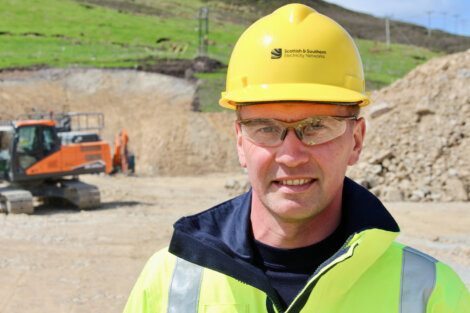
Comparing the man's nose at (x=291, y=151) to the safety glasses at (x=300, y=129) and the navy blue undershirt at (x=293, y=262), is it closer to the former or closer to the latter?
the safety glasses at (x=300, y=129)

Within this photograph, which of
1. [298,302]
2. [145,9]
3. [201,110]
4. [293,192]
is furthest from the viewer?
[145,9]

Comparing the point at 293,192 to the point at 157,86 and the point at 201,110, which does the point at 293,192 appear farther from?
the point at 157,86

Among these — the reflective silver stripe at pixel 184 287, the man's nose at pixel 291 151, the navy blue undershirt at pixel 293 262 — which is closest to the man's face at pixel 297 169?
the man's nose at pixel 291 151

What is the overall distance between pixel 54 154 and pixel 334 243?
516 inches

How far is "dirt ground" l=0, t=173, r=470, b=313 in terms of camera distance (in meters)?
8.35

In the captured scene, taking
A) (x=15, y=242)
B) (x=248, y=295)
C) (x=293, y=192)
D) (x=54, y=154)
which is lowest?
(x=15, y=242)

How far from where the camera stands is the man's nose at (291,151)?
2031mm

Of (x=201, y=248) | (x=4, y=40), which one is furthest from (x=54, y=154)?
(x=4, y=40)

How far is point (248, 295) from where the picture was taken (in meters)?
1.99

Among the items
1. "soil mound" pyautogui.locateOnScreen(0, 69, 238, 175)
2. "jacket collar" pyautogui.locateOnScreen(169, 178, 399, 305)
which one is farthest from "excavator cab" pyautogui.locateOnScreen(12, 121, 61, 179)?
"jacket collar" pyautogui.locateOnScreen(169, 178, 399, 305)

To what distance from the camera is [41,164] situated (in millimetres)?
14500

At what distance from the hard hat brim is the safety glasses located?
60 mm

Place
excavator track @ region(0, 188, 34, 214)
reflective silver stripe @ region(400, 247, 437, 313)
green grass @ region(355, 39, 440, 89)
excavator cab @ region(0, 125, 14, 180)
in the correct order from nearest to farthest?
reflective silver stripe @ region(400, 247, 437, 313) → excavator track @ region(0, 188, 34, 214) → excavator cab @ region(0, 125, 14, 180) → green grass @ region(355, 39, 440, 89)

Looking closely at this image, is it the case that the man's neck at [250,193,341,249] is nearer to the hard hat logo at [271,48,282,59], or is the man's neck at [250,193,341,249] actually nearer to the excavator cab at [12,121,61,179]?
the hard hat logo at [271,48,282,59]
